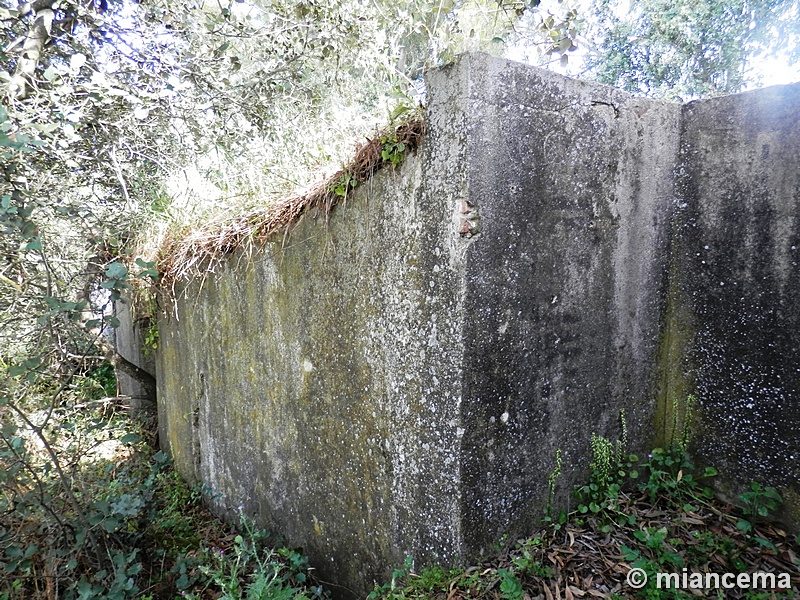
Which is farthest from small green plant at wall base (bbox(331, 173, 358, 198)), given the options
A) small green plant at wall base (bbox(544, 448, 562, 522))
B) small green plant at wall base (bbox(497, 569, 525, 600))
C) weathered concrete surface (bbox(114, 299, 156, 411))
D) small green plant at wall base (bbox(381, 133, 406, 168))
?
weathered concrete surface (bbox(114, 299, 156, 411))

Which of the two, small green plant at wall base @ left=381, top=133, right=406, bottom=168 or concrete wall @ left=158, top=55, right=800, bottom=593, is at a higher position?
small green plant at wall base @ left=381, top=133, right=406, bottom=168

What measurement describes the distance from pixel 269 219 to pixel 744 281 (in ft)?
7.71

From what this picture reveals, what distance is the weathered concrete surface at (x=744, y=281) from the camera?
1.74 m

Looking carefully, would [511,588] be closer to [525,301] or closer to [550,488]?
[550,488]

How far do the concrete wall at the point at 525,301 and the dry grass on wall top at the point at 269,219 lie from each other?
87 mm

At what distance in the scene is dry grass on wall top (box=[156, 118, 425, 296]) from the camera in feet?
6.25

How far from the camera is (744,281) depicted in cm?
187

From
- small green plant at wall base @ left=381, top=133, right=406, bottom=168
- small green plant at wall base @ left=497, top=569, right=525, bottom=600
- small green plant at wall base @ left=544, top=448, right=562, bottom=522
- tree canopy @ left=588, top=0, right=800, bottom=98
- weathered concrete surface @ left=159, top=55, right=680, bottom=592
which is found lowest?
small green plant at wall base @ left=497, top=569, right=525, bottom=600

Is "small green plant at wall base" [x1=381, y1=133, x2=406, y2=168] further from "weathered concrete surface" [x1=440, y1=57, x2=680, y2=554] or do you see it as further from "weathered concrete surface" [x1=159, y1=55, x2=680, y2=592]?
"weathered concrete surface" [x1=440, y1=57, x2=680, y2=554]

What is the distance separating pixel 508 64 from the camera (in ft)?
5.52

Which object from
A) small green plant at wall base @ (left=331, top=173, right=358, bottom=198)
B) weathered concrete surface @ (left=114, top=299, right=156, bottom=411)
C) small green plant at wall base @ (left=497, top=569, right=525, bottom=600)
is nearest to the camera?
small green plant at wall base @ (left=497, top=569, right=525, bottom=600)

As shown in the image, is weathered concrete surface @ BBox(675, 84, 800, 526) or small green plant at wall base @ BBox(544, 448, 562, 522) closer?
weathered concrete surface @ BBox(675, 84, 800, 526)

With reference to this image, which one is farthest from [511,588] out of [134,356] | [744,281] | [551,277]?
[134,356]

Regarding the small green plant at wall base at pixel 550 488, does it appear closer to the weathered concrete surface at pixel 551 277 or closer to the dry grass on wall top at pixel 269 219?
the weathered concrete surface at pixel 551 277
